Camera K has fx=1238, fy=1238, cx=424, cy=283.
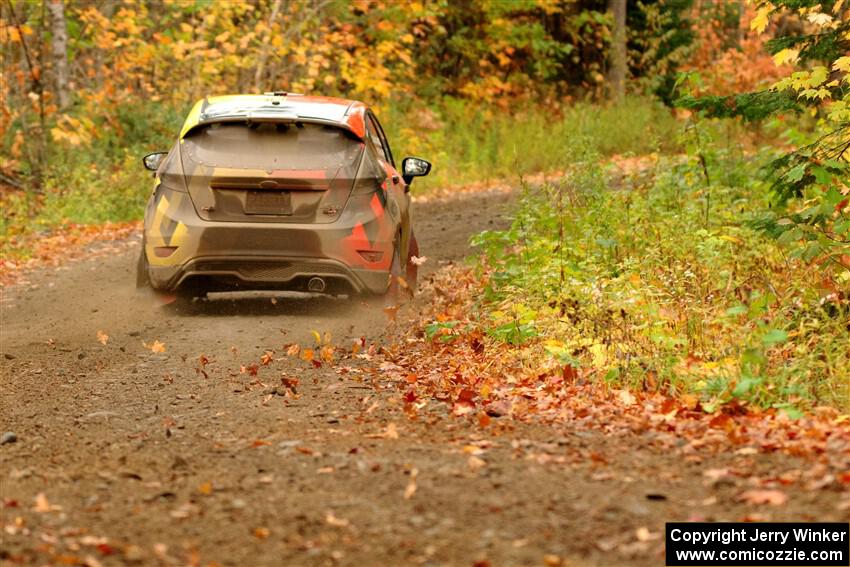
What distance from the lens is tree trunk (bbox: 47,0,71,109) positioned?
22345 millimetres

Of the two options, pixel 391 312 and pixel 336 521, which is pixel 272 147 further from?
pixel 336 521

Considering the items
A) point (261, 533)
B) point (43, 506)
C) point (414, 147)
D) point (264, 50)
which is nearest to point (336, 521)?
point (261, 533)

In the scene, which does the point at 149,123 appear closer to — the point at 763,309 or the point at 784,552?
the point at 763,309

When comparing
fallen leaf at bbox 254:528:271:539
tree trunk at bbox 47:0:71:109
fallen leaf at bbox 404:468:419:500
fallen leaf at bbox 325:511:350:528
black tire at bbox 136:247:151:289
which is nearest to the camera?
fallen leaf at bbox 254:528:271:539

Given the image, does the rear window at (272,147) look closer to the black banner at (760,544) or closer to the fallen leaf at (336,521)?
the fallen leaf at (336,521)

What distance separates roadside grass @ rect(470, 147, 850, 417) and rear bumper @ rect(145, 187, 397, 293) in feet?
3.21

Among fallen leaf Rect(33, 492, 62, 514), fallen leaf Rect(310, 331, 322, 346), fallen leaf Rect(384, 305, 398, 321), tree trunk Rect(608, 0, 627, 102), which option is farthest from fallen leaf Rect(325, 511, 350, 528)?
tree trunk Rect(608, 0, 627, 102)

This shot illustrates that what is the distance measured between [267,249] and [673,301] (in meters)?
3.44

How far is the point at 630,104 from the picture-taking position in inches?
1101

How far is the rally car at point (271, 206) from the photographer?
10.3 m

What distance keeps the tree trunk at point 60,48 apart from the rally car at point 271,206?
13041 millimetres

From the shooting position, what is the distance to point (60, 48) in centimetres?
2280

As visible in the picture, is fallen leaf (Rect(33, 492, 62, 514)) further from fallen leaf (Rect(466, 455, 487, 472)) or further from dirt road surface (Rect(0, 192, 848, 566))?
fallen leaf (Rect(466, 455, 487, 472))

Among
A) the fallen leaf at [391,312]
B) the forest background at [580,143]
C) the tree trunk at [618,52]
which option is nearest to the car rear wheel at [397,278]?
the fallen leaf at [391,312]
